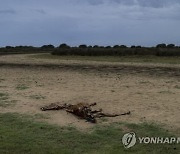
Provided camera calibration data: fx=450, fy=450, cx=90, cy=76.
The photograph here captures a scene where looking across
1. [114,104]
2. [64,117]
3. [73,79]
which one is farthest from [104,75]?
[64,117]

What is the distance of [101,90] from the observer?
11109 mm

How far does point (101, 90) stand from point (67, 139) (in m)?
4.33

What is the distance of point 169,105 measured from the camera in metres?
9.01

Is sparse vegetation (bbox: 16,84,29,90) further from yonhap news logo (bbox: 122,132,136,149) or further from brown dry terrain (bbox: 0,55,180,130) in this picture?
yonhap news logo (bbox: 122,132,136,149)

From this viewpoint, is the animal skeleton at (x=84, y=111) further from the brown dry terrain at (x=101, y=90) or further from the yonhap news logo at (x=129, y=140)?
the yonhap news logo at (x=129, y=140)

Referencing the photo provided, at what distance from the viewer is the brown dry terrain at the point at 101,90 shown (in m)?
8.34

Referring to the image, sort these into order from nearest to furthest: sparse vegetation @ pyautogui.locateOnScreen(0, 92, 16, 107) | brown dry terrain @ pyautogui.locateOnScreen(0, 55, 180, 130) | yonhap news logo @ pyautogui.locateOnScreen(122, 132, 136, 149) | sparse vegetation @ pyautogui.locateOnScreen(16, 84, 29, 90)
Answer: yonhap news logo @ pyautogui.locateOnScreen(122, 132, 136, 149), brown dry terrain @ pyautogui.locateOnScreen(0, 55, 180, 130), sparse vegetation @ pyautogui.locateOnScreen(0, 92, 16, 107), sparse vegetation @ pyautogui.locateOnScreen(16, 84, 29, 90)

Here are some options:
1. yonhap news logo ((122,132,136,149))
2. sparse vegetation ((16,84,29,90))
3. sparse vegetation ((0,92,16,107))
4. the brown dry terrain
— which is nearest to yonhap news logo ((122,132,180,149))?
yonhap news logo ((122,132,136,149))

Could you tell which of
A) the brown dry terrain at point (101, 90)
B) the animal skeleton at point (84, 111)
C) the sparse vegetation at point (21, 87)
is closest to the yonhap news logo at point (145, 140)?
the brown dry terrain at point (101, 90)

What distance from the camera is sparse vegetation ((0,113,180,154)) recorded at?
6.31 meters

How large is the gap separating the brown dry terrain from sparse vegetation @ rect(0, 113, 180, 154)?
1.22ft

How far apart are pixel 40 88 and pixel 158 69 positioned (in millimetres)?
5280

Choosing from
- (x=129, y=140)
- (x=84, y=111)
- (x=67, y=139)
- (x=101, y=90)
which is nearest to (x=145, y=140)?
(x=129, y=140)

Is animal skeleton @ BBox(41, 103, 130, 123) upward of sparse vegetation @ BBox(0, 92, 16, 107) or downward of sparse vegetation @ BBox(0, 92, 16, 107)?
upward
